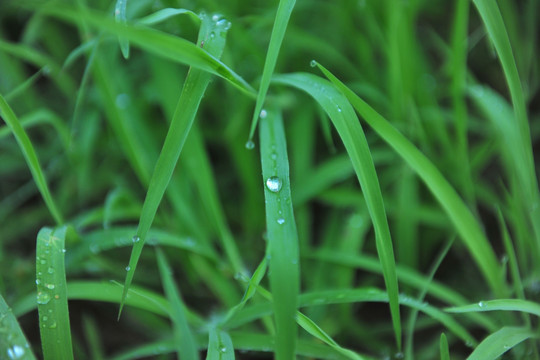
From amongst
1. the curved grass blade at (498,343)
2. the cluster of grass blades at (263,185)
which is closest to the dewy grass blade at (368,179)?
the cluster of grass blades at (263,185)

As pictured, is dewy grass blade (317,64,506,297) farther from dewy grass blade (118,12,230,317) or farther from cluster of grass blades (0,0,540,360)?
dewy grass blade (118,12,230,317)

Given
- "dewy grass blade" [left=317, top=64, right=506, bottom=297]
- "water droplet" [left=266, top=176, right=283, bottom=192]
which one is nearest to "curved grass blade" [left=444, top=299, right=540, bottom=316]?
"dewy grass blade" [left=317, top=64, right=506, bottom=297]

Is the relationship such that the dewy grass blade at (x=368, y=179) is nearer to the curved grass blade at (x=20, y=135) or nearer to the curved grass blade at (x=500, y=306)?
the curved grass blade at (x=500, y=306)

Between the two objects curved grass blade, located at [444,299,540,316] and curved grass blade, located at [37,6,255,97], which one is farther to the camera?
curved grass blade, located at [444,299,540,316]

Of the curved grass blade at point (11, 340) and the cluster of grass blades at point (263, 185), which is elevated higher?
the cluster of grass blades at point (263, 185)

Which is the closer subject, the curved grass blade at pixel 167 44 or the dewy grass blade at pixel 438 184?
the curved grass blade at pixel 167 44

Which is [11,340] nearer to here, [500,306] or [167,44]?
[167,44]

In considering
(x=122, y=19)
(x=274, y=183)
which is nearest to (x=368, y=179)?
(x=274, y=183)

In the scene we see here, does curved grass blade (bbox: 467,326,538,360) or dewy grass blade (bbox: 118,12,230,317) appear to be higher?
dewy grass blade (bbox: 118,12,230,317)
